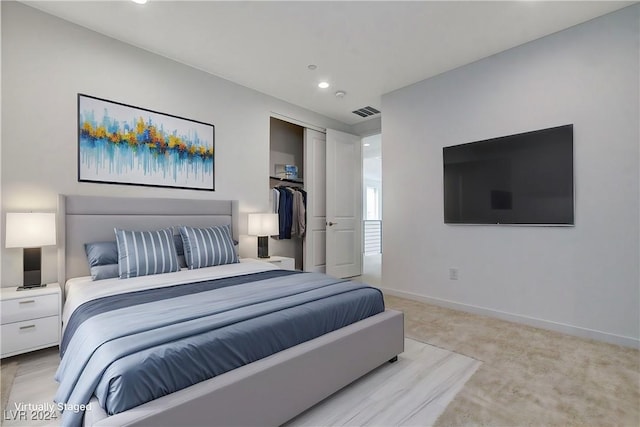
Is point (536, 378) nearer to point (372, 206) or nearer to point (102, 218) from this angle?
point (102, 218)

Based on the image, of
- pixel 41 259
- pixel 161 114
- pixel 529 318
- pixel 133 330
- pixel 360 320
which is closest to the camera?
pixel 133 330

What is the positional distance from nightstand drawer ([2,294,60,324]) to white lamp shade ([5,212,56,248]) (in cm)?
38

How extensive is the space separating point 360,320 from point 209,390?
1.07m

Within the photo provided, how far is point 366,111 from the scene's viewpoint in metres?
4.85

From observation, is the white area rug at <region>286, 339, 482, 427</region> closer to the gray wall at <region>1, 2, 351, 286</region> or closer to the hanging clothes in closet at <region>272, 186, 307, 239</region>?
the gray wall at <region>1, 2, 351, 286</region>

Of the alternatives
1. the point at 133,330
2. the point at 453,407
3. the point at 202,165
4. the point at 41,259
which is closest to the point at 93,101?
the point at 202,165

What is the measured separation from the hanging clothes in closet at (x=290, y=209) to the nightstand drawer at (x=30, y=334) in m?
2.73

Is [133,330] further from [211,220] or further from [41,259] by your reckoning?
[211,220]

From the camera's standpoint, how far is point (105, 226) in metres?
2.74

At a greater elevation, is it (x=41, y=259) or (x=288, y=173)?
(x=288, y=173)

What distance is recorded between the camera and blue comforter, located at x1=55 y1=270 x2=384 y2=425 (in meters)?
1.14

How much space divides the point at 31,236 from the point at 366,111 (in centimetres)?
425

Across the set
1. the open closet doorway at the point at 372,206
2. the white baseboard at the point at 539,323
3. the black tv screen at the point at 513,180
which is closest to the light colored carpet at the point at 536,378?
the white baseboard at the point at 539,323


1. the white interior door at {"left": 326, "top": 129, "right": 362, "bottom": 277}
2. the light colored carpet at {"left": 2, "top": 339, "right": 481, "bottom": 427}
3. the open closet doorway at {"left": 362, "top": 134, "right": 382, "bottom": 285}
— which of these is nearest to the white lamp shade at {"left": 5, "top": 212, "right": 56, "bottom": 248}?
the light colored carpet at {"left": 2, "top": 339, "right": 481, "bottom": 427}
